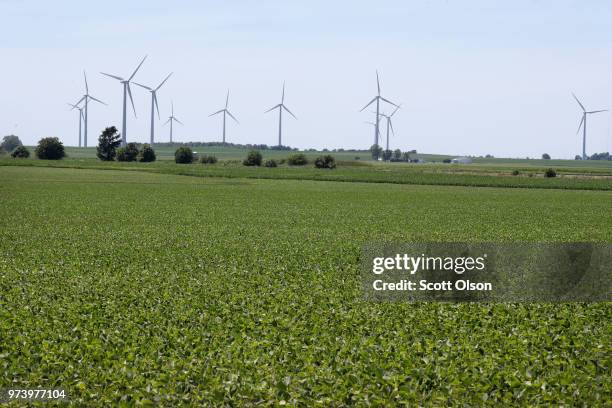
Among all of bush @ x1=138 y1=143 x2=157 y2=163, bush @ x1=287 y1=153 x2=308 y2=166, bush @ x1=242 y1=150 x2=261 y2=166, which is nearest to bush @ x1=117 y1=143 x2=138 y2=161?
bush @ x1=138 y1=143 x2=157 y2=163

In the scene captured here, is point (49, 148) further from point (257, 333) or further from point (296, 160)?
point (257, 333)

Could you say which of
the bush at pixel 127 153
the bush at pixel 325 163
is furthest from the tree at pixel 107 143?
the bush at pixel 325 163

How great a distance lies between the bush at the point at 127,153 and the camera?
166750 millimetres

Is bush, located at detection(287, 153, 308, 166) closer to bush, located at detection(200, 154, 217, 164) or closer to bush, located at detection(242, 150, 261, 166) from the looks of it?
bush, located at detection(242, 150, 261, 166)

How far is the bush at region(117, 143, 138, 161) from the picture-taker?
166750 millimetres

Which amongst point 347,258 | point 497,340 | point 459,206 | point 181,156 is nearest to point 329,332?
point 497,340

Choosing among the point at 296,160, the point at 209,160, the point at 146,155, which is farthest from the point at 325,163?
the point at 146,155

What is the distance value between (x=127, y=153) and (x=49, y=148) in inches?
591

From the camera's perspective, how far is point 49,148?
16638 cm

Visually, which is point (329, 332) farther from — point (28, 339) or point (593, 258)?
point (593, 258)

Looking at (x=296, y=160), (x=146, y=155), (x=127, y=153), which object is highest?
(x=127, y=153)

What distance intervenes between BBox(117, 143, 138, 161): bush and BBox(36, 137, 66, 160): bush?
1201 cm

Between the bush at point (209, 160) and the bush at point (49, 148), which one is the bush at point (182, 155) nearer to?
the bush at point (209, 160)

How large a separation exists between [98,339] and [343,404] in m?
5.32
